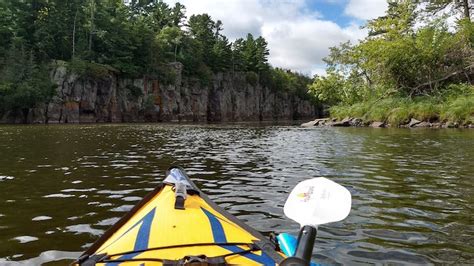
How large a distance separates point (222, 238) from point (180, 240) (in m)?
0.31

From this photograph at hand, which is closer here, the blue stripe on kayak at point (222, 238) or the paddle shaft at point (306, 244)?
the paddle shaft at point (306, 244)

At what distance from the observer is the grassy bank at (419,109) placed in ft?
83.0

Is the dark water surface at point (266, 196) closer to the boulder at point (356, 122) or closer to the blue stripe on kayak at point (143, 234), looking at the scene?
the blue stripe on kayak at point (143, 234)

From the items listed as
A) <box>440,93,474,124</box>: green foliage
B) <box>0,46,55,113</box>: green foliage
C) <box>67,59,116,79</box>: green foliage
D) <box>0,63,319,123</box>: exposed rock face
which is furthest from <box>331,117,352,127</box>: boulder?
<box>0,46,55,113</box>: green foliage

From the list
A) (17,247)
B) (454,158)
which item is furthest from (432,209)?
(454,158)

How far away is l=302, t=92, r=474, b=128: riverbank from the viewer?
25391 millimetres

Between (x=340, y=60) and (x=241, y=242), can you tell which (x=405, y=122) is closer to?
Result: (x=340, y=60)

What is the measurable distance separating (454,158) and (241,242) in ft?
31.7

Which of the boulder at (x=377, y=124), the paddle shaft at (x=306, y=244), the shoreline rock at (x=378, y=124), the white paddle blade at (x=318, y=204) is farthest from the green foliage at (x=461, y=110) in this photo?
the paddle shaft at (x=306, y=244)

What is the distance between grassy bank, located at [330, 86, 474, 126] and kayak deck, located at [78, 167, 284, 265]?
2629 cm

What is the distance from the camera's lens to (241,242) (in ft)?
9.20

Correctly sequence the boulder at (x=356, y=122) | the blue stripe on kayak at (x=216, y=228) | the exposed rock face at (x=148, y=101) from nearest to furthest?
the blue stripe on kayak at (x=216, y=228) < the boulder at (x=356, y=122) < the exposed rock face at (x=148, y=101)

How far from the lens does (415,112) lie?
28.6 m

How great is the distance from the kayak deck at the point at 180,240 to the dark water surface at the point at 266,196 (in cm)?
105
